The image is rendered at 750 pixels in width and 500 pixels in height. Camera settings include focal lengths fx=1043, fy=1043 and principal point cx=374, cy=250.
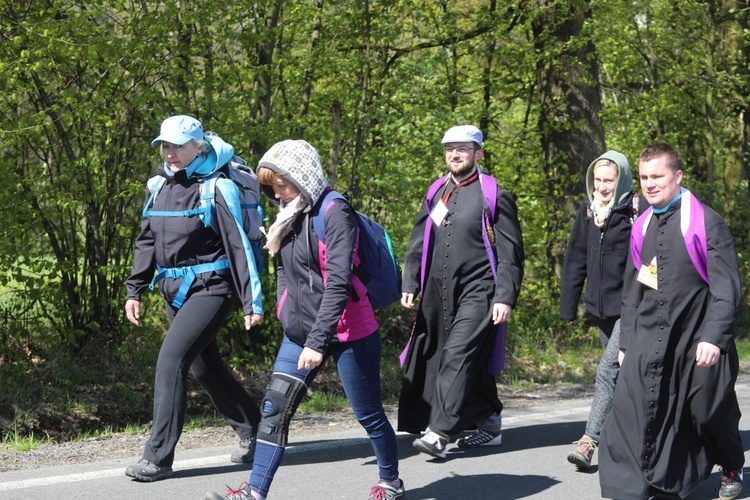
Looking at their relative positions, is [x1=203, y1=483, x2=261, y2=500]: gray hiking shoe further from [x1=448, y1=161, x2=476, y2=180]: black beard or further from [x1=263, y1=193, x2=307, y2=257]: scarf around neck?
[x1=448, y1=161, x2=476, y2=180]: black beard

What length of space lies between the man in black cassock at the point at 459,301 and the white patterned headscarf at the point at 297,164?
1996 millimetres

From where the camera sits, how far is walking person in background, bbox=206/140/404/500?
4691mm

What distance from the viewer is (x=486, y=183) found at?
6723 mm

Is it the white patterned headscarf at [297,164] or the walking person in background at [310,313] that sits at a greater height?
the white patterned headscarf at [297,164]

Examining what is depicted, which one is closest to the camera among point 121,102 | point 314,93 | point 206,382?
point 206,382

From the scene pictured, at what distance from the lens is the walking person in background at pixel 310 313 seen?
15.4ft

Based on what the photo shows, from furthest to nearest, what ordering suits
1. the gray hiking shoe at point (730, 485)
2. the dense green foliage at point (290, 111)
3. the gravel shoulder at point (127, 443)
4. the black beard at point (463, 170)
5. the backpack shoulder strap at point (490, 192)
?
the dense green foliage at point (290, 111)
the black beard at point (463, 170)
the backpack shoulder strap at point (490, 192)
the gravel shoulder at point (127, 443)
the gray hiking shoe at point (730, 485)

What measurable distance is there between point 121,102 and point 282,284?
12.1 ft

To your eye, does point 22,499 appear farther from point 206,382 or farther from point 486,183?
point 486,183

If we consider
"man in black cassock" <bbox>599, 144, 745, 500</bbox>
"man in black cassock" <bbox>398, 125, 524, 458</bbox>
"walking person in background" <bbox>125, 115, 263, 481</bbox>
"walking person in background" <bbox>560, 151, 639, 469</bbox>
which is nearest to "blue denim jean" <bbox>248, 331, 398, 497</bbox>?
"walking person in background" <bbox>125, 115, 263, 481</bbox>

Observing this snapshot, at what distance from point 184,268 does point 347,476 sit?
1.49m

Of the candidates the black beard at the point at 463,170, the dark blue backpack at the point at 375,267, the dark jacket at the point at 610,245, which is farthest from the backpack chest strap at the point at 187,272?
the dark jacket at the point at 610,245

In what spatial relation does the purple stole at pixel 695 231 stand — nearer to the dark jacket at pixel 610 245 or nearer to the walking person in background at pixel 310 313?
the dark jacket at pixel 610 245

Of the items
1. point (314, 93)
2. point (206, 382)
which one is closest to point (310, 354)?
point (206, 382)
